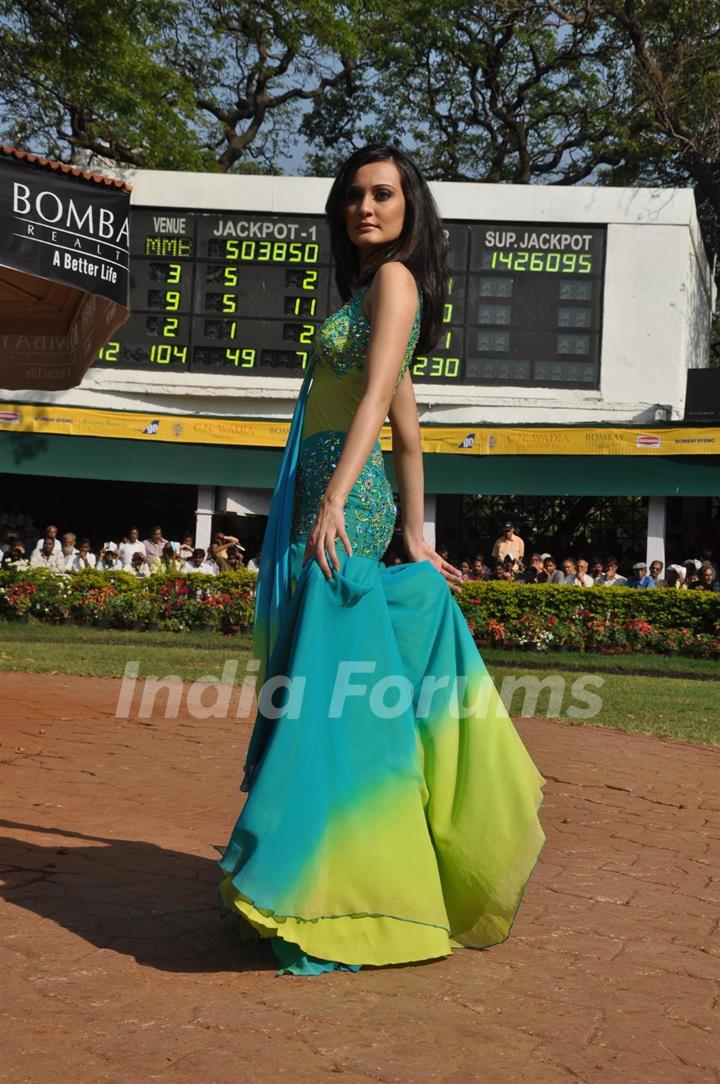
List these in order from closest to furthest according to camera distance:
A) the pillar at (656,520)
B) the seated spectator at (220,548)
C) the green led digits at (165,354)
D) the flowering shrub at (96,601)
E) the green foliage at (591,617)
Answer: the green foliage at (591,617), the flowering shrub at (96,601), the seated spectator at (220,548), the green led digits at (165,354), the pillar at (656,520)

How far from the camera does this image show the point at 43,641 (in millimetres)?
14352

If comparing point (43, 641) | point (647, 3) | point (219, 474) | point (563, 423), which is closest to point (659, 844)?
point (43, 641)

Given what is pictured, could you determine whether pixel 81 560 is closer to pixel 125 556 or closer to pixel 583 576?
pixel 125 556

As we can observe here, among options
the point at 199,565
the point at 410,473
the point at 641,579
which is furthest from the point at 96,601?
the point at 410,473

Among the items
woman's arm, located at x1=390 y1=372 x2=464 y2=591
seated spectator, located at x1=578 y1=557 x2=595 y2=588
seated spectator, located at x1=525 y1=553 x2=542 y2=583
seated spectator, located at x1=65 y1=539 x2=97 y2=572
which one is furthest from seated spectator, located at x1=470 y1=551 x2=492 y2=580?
woman's arm, located at x1=390 y1=372 x2=464 y2=591

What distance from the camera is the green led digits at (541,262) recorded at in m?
19.7

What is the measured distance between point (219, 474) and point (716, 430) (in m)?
8.29

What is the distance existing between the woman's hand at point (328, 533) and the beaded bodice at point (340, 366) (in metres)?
0.29

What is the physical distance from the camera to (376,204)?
3.39m

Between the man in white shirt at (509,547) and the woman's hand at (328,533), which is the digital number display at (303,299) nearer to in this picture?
the man in white shirt at (509,547)

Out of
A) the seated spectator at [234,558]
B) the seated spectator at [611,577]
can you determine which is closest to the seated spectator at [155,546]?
the seated spectator at [234,558]

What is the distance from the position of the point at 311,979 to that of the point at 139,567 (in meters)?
15.4

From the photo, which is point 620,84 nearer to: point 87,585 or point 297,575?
point 87,585

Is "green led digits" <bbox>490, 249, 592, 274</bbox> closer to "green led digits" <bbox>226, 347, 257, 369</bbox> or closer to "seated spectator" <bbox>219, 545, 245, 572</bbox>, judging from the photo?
"green led digits" <bbox>226, 347, 257, 369</bbox>
